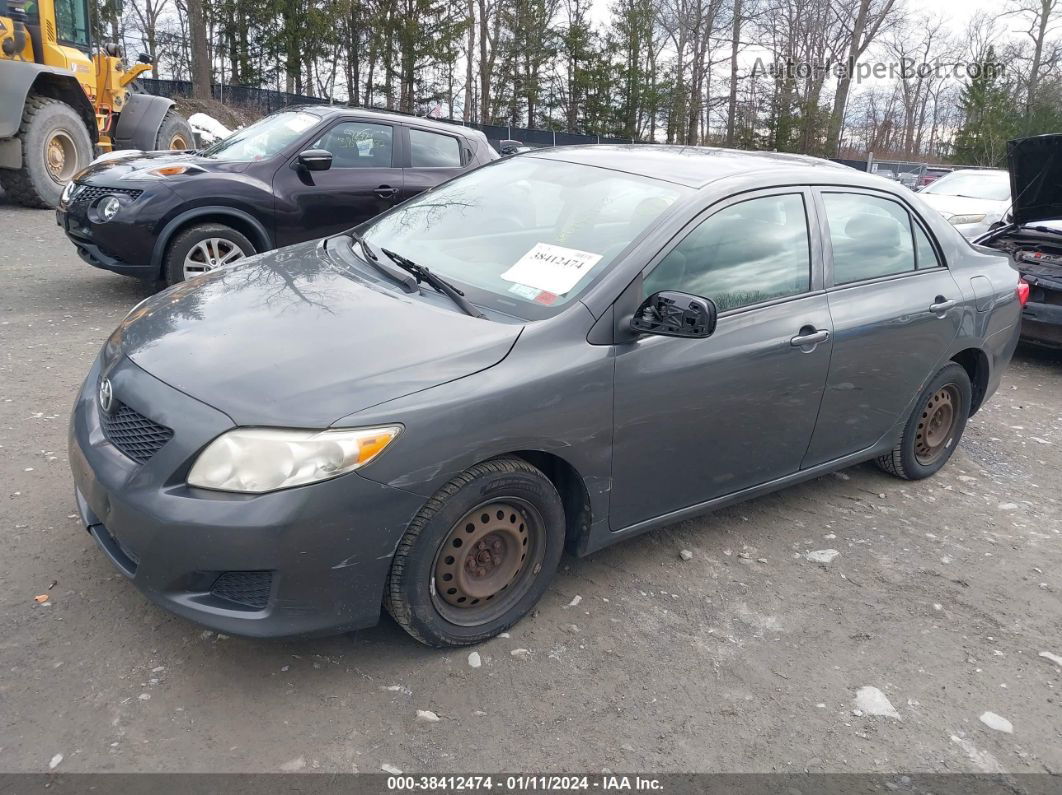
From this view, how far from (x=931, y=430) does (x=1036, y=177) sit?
3.55 m

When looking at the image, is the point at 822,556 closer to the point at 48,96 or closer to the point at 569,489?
the point at 569,489

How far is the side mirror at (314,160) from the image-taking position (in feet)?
23.3

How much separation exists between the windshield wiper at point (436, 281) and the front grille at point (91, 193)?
12.9ft

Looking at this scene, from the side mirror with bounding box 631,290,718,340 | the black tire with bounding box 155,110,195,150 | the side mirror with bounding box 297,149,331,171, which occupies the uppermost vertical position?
the black tire with bounding box 155,110,195,150

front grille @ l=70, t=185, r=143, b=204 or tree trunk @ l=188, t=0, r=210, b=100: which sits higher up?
tree trunk @ l=188, t=0, r=210, b=100

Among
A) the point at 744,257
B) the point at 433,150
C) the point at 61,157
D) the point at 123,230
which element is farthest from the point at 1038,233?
the point at 61,157

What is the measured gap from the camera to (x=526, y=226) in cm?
364

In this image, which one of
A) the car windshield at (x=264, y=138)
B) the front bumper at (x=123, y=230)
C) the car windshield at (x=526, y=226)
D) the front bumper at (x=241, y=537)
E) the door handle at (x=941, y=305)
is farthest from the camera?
the car windshield at (x=264, y=138)

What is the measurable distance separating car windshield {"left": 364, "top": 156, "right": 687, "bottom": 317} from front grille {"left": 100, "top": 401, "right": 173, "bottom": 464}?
120cm

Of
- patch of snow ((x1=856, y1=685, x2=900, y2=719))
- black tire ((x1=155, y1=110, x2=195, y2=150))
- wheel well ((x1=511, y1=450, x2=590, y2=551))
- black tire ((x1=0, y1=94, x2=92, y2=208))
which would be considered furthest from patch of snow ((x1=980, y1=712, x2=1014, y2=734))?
black tire ((x1=155, y1=110, x2=195, y2=150))

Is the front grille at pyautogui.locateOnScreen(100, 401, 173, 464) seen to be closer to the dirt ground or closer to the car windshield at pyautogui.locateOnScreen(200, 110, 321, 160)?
the dirt ground

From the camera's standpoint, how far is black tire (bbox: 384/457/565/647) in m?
2.69

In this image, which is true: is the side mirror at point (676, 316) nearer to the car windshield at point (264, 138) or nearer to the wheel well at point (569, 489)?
the wheel well at point (569, 489)

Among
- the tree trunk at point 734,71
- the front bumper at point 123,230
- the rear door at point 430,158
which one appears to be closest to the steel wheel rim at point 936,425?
the rear door at point 430,158
